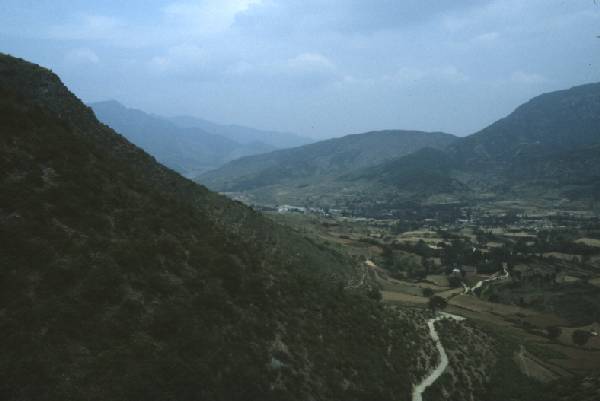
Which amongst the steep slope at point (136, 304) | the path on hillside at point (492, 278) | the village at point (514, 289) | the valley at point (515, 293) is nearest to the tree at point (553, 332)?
the village at point (514, 289)

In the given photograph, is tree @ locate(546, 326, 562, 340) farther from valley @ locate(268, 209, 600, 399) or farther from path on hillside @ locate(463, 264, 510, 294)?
path on hillside @ locate(463, 264, 510, 294)

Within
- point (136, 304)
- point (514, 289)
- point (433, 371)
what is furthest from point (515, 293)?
point (136, 304)

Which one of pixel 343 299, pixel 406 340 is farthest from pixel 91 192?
pixel 406 340

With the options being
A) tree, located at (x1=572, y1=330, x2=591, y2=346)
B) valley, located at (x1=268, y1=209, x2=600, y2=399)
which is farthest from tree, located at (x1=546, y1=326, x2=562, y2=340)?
tree, located at (x1=572, y1=330, x2=591, y2=346)

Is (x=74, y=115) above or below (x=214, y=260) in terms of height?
above

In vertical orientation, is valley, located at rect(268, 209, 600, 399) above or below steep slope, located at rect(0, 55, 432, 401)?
below

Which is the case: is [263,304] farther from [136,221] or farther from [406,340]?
[406,340]

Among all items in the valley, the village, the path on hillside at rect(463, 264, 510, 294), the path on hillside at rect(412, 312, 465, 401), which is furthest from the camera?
the path on hillside at rect(463, 264, 510, 294)
